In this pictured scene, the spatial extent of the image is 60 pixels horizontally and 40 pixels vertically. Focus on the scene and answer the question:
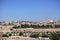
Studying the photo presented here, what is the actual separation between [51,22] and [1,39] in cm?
564

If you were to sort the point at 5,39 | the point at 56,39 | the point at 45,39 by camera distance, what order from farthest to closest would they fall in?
the point at 5,39
the point at 45,39
the point at 56,39

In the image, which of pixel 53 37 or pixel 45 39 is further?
pixel 45 39

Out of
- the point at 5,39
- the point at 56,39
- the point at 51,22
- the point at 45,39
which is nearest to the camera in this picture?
the point at 56,39

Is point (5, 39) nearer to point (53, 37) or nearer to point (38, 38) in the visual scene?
point (38, 38)

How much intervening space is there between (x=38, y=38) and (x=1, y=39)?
131 cm

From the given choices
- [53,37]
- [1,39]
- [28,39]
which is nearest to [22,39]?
[28,39]

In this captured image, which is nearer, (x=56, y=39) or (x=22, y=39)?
(x=56, y=39)

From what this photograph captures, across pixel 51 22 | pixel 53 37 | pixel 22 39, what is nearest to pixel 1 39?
pixel 22 39

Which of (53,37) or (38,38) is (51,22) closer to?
(38,38)

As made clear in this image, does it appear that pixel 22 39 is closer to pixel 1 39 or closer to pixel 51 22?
pixel 1 39

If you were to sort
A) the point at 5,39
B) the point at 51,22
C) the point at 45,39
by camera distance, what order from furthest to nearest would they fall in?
1. the point at 51,22
2. the point at 5,39
3. the point at 45,39

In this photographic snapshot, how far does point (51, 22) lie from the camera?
504 inches

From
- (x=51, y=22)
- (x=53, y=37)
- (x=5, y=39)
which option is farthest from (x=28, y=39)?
(x=51, y=22)

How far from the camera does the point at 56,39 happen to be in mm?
6410
